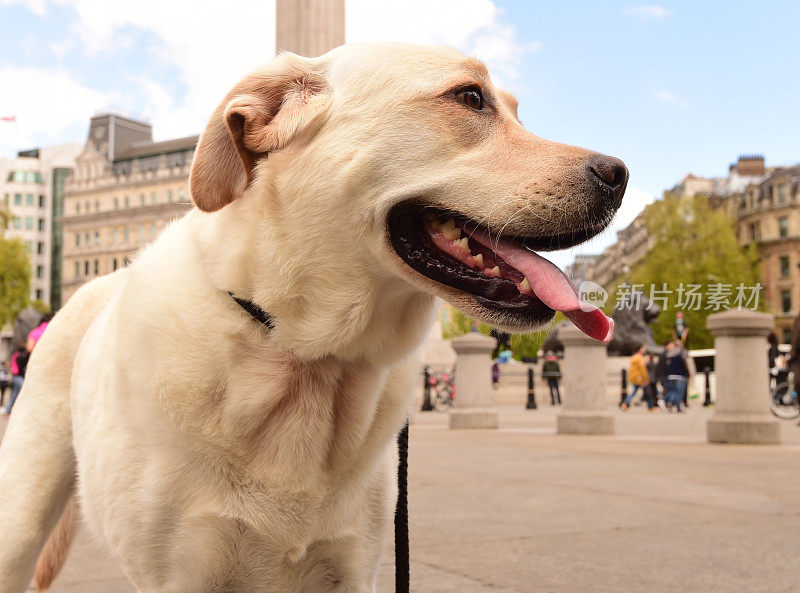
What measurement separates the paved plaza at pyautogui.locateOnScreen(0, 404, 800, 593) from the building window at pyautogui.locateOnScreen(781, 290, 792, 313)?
69.8 metres

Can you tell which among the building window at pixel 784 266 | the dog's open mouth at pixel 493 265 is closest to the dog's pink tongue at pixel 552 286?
the dog's open mouth at pixel 493 265

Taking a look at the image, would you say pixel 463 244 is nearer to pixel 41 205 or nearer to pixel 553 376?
pixel 553 376

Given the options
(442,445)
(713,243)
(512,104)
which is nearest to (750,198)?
(713,243)

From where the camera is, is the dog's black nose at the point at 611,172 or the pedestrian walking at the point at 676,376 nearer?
the dog's black nose at the point at 611,172

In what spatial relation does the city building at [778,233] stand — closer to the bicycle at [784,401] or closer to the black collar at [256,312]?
the bicycle at [784,401]

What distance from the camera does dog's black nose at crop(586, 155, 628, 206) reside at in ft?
7.16

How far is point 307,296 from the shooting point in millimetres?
2152

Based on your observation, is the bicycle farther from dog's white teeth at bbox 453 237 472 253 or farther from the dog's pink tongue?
dog's white teeth at bbox 453 237 472 253

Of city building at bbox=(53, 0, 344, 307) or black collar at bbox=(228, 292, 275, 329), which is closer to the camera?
black collar at bbox=(228, 292, 275, 329)

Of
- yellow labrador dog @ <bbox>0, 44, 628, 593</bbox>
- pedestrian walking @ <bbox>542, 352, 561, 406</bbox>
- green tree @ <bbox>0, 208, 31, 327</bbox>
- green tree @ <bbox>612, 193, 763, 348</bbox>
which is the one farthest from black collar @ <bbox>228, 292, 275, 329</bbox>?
green tree @ <bbox>0, 208, 31, 327</bbox>

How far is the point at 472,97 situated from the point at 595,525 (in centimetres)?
360

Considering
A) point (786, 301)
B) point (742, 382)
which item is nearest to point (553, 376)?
point (742, 382)

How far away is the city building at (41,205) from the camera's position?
105 meters

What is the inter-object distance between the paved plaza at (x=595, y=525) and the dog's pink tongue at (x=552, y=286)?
6.29 ft
